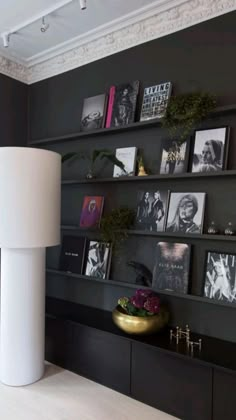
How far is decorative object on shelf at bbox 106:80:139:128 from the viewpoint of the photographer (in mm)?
2479

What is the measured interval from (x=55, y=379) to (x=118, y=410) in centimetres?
57

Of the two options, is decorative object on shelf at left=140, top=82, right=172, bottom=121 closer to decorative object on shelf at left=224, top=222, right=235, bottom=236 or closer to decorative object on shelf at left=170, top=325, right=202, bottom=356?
decorative object on shelf at left=224, top=222, right=235, bottom=236

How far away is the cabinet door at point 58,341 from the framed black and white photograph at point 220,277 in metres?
1.08

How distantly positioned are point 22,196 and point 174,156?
1064 mm

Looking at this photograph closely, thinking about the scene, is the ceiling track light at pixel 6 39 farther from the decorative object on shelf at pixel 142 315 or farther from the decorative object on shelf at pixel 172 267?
the decorative object on shelf at pixel 142 315

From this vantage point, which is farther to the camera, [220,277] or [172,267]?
[172,267]

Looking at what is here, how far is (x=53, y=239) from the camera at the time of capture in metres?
2.20

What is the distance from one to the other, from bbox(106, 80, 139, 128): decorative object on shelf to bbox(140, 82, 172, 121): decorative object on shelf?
0.30ft

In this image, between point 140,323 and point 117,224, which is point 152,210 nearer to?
point 117,224

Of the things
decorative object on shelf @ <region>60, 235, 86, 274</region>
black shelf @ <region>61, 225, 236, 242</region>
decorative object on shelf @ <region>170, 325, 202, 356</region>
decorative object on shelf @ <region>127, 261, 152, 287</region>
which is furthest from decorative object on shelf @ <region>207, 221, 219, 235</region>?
decorative object on shelf @ <region>60, 235, 86, 274</region>

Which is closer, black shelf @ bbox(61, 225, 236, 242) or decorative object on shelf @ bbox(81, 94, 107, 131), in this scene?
black shelf @ bbox(61, 225, 236, 242)

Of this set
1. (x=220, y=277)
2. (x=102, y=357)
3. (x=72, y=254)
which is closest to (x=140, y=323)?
(x=102, y=357)

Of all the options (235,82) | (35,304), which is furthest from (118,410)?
(235,82)

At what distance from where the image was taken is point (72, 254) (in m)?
2.80
